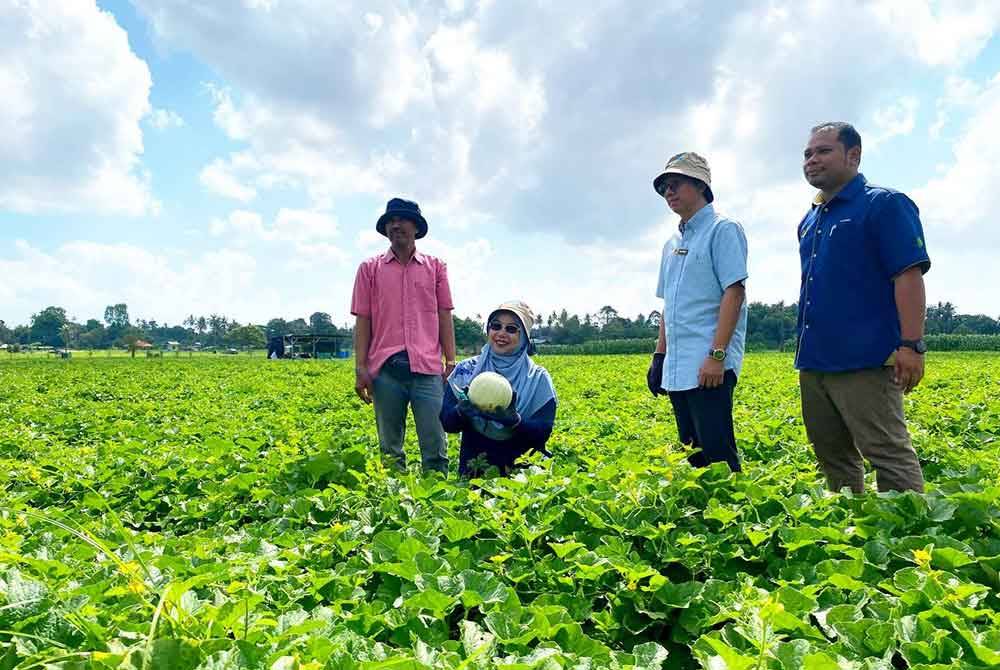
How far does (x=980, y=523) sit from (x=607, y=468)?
4.89ft

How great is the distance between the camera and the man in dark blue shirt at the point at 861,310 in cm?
297

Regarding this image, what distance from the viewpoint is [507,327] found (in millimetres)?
4176

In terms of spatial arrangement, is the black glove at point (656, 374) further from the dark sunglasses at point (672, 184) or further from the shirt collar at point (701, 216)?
the dark sunglasses at point (672, 184)

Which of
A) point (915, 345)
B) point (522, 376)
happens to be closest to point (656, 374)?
point (522, 376)

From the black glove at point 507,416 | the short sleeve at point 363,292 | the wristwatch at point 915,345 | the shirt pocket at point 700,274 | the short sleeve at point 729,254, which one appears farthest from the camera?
the short sleeve at point 363,292

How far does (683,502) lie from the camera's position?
269 cm

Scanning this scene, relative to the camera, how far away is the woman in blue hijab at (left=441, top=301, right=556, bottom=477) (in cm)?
406

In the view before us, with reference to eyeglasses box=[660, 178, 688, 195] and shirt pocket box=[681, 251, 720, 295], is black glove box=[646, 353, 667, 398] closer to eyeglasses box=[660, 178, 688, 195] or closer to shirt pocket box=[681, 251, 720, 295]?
shirt pocket box=[681, 251, 720, 295]

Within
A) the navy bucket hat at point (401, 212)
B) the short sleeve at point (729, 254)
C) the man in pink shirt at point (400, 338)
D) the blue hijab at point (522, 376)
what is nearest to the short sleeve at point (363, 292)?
the man in pink shirt at point (400, 338)

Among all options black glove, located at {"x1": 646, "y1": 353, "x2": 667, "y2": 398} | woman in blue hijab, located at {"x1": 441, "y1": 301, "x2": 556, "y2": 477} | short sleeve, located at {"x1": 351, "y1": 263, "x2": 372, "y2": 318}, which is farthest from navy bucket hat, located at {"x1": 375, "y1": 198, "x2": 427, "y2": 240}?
black glove, located at {"x1": 646, "y1": 353, "x2": 667, "y2": 398}

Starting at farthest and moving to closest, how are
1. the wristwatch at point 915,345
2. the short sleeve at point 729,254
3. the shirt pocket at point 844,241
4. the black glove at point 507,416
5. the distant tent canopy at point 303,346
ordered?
1. the distant tent canopy at point 303,346
2. the black glove at point 507,416
3. the short sleeve at point 729,254
4. the shirt pocket at point 844,241
5. the wristwatch at point 915,345

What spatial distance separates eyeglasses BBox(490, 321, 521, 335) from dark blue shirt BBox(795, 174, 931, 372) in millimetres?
1793

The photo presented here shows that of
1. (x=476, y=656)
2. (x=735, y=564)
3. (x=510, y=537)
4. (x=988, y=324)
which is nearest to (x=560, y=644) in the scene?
(x=476, y=656)

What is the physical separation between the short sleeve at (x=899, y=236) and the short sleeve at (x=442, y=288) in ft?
9.09
